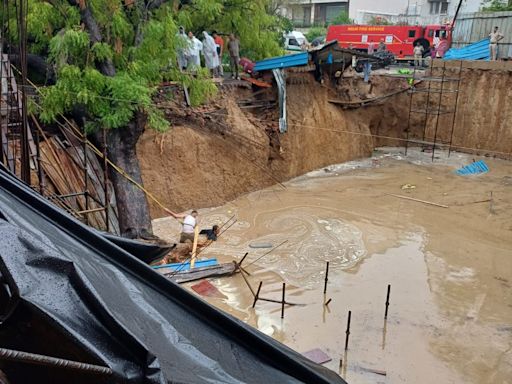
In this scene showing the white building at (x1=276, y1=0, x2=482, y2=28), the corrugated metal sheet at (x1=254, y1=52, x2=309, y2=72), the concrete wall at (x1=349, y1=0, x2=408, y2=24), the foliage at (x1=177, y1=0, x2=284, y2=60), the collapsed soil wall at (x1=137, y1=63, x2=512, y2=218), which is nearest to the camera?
the foliage at (x1=177, y1=0, x2=284, y2=60)

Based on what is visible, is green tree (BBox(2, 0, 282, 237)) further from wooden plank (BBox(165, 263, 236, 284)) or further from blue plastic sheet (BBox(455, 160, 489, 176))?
blue plastic sheet (BBox(455, 160, 489, 176))

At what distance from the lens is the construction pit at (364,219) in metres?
9.49

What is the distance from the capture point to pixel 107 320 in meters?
2.66

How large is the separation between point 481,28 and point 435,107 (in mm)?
6047

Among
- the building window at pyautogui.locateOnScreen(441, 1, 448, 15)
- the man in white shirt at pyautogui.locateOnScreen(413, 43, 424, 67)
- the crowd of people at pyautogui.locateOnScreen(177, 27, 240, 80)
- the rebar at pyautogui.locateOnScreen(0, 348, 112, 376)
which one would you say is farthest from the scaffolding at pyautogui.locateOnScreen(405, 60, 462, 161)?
the building window at pyautogui.locateOnScreen(441, 1, 448, 15)

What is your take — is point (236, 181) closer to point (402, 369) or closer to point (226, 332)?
point (402, 369)

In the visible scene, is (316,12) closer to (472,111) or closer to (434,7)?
(434,7)

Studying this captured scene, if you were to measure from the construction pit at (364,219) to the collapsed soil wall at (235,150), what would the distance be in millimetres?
44

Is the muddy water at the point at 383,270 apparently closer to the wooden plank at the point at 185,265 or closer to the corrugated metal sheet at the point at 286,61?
the wooden plank at the point at 185,265

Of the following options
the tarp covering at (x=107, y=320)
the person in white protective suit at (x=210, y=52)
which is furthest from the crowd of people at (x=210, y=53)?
the tarp covering at (x=107, y=320)

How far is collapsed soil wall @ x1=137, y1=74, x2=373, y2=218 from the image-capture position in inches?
576

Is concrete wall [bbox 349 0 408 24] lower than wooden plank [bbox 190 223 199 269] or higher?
higher

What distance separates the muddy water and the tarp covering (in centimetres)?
540

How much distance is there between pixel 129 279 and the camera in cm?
366
